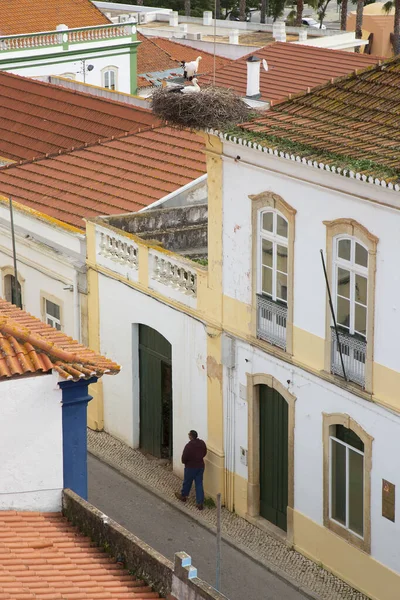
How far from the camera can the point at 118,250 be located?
22.2 metres

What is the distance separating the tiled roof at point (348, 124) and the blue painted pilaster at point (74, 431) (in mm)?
4656

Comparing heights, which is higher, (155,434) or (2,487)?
(2,487)

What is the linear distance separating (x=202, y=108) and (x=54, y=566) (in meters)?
7.91

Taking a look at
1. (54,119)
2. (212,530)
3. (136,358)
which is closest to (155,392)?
(136,358)

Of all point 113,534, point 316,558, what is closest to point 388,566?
point 316,558

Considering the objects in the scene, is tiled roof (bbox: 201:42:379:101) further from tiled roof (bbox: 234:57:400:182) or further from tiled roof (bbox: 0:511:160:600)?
tiled roof (bbox: 0:511:160:600)

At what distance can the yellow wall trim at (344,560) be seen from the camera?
1758 centimetres

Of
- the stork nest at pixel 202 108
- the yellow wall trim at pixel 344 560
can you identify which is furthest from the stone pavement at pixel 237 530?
the stork nest at pixel 202 108

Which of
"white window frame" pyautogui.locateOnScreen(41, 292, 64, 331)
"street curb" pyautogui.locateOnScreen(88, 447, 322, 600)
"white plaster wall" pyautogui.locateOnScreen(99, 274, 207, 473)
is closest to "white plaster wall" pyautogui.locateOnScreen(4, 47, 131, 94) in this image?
"white window frame" pyautogui.locateOnScreen(41, 292, 64, 331)

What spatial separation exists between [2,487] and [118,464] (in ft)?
28.1

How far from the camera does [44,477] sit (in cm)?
1419

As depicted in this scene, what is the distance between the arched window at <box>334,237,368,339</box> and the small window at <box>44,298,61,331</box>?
785cm

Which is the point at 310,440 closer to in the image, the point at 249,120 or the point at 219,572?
the point at 219,572

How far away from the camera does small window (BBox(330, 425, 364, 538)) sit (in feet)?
58.9
